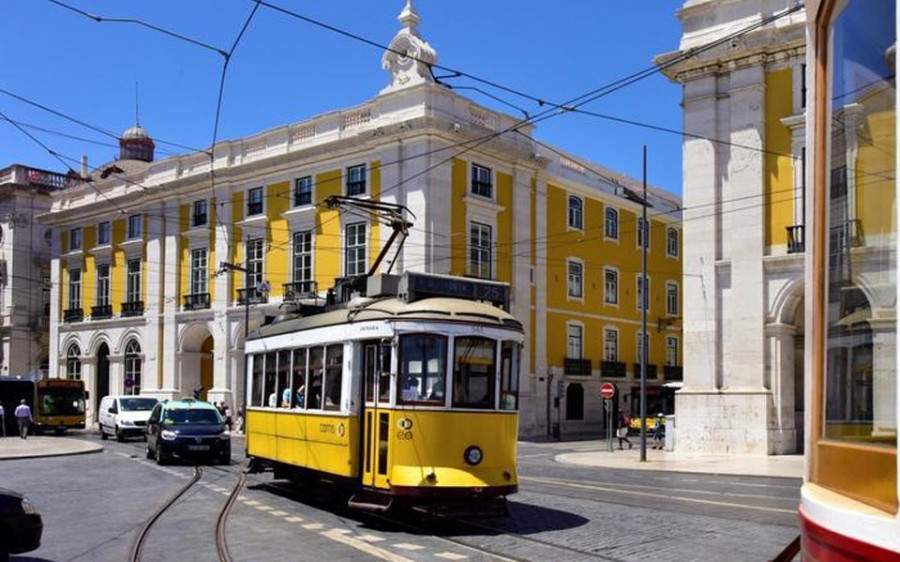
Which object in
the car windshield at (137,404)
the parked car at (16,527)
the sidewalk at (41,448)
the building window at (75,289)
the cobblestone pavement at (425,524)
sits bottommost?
the sidewalk at (41,448)

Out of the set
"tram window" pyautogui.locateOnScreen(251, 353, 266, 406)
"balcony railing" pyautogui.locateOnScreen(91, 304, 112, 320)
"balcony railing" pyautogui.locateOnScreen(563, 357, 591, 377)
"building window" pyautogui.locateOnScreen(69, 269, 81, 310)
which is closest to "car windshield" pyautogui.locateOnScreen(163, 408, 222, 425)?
"tram window" pyautogui.locateOnScreen(251, 353, 266, 406)

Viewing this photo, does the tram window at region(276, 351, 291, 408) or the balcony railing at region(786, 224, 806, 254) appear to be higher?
the balcony railing at region(786, 224, 806, 254)

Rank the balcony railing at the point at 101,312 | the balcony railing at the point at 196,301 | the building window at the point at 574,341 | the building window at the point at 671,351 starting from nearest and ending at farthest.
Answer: the building window at the point at 574,341 → the balcony railing at the point at 196,301 → the balcony railing at the point at 101,312 → the building window at the point at 671,351

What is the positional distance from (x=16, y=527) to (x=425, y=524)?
5.67 m

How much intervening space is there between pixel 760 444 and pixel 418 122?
60.6ft

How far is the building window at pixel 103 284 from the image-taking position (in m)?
54.7

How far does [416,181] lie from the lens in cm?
3888

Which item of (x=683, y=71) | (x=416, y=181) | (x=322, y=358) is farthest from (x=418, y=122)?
(x=322, y=358)

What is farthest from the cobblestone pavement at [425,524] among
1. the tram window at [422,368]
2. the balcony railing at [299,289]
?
the balcony railing at [299,289]

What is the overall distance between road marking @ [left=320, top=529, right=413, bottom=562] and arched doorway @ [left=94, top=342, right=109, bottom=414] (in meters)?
46.5

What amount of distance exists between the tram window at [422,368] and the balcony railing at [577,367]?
3374 centimetres

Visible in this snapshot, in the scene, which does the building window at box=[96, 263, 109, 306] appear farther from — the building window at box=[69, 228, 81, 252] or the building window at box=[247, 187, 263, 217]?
the building window at box=[247, 187, 263, 217]

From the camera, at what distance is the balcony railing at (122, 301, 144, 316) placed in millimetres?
51812

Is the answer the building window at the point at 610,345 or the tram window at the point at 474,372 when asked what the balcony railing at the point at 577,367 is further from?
the tram window at the point at 474,372
